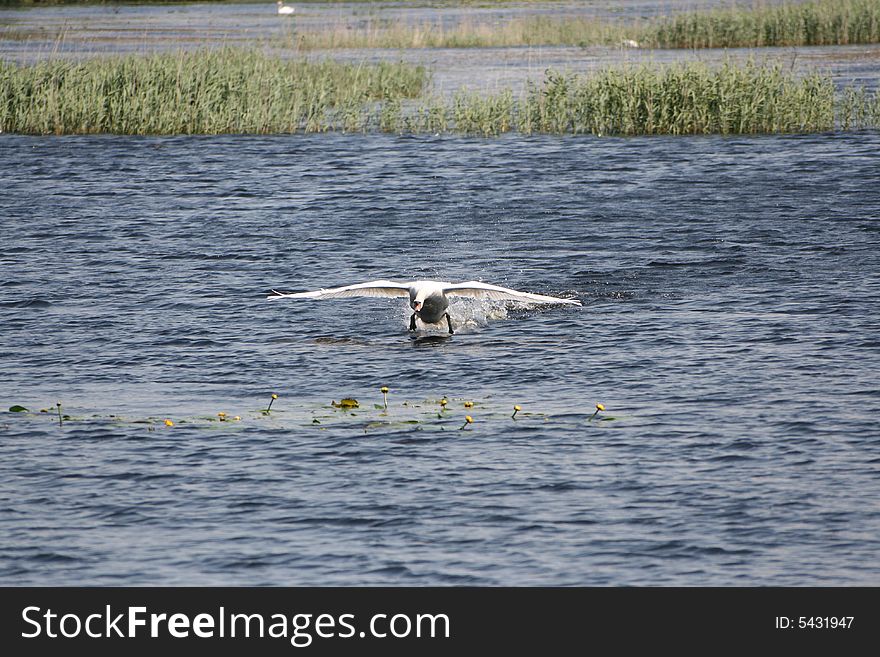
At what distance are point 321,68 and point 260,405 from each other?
1161 inches

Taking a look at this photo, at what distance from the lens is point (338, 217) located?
30.3 meters

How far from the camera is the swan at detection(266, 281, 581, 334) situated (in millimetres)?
19328

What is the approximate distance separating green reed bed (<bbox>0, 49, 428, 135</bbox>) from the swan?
67.8 feet

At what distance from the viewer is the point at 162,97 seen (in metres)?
40.3

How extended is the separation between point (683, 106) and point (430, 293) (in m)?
19.8

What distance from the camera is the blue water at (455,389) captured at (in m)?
12.3

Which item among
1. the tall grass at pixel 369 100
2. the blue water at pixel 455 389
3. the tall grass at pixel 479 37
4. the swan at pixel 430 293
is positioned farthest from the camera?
the tall grass at pixel 479 37

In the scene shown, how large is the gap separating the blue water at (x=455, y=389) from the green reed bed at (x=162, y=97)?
7.78 metres

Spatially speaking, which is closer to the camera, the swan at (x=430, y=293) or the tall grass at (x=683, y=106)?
the swan at (x=430, y=293)

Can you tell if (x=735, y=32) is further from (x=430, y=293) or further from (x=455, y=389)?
(x=455, y=389)

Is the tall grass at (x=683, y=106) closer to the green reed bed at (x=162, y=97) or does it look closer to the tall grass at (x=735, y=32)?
the green reed bed at (x=162, y=97)

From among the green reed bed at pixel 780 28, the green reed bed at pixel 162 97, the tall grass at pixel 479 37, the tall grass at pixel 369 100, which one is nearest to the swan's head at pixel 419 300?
the tall grass at pixel 369 100

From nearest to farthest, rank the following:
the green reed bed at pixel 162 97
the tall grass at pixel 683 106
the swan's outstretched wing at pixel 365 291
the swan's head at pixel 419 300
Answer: the swan's head at pixel 419 300, the swan's outstretched wing at pixel 365 291, the tall grass at pixel 683 106, the green reed bed at pixel 162 97

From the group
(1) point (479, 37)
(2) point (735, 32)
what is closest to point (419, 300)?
(2) point (735, 32)
